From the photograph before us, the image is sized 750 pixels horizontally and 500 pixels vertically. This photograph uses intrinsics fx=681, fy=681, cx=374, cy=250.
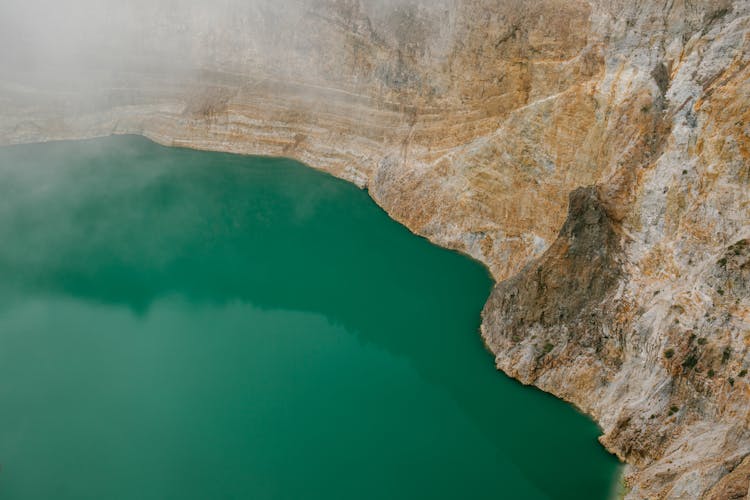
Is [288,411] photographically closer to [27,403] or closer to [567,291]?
[27,403]

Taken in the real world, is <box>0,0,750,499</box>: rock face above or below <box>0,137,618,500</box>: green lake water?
above

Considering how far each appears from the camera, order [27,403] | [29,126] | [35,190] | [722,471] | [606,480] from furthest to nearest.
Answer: [29,126] → [35,190] → [27,403] → [606,480] → [722,471]

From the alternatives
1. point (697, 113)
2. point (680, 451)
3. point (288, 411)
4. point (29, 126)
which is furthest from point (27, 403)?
point (29, 126)

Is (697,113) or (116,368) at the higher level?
(697,113)

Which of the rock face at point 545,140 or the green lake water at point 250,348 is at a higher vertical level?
the rock face at point 545,140
